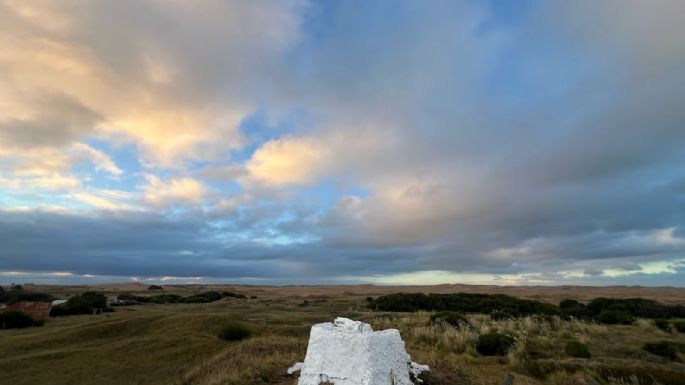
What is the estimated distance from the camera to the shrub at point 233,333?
29.8 m

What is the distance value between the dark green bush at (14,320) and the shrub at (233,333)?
23697 millimetres

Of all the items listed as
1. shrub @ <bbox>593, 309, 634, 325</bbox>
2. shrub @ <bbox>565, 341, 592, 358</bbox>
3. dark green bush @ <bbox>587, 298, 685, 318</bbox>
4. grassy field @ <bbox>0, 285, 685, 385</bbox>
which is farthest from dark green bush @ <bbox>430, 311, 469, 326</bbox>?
dark green bush @ <bbox>587, 298, 685, 318</bbox>

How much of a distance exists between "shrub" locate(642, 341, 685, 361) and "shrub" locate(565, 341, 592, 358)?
314cm

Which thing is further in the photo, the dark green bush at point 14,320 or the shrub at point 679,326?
the dark green bush at point 14,320

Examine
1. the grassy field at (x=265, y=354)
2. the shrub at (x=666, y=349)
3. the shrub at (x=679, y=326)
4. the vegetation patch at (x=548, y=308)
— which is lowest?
the grassy field at (x=265, y=354)

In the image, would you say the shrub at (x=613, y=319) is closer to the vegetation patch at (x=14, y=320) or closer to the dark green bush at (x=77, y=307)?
the vegetation patch at (x=14, y=320)

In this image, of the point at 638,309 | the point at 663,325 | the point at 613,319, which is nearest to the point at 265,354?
the point at 663,325

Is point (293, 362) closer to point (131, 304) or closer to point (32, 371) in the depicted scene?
point (32, 371)

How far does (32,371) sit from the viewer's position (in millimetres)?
24719

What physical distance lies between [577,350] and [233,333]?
68.0 feet

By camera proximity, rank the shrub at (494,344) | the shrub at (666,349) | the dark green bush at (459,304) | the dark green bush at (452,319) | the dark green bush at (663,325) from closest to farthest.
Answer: the shrub at (666,349), the shrub at (494,344), the dark green bush at (663,325), the dark green bush at (452,319), the dark green bush at (459,304)

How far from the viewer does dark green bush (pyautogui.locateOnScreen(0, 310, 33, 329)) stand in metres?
40.4

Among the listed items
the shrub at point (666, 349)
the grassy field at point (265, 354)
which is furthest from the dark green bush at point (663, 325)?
the shrub at point (666, 349)

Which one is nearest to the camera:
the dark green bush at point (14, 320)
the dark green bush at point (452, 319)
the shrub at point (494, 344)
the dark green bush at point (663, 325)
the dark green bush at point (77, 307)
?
the shrub at point (494, 344)
